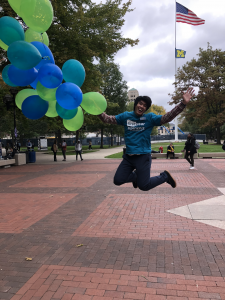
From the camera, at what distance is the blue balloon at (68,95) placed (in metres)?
3.88

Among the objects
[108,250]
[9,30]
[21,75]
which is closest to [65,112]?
[21,75]

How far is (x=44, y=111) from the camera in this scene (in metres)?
4.54

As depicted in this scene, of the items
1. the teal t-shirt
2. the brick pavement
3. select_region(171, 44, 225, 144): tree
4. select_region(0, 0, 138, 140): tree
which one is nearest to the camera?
the brick pavement

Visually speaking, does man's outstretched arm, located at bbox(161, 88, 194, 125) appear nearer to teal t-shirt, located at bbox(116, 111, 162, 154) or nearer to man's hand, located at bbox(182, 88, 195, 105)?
man's hand, located at bbox(182, 88, 195, 105)

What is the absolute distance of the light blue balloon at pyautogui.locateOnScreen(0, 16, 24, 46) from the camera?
12.9 ft

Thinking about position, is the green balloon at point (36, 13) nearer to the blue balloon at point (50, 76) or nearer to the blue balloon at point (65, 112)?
the blue balloon at point (50, 76)

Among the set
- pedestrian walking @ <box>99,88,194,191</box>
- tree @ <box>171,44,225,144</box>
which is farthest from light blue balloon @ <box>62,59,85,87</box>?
tree @ <box>171,44,225,144</box>

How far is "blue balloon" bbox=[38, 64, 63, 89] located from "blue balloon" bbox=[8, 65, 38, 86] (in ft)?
0.88

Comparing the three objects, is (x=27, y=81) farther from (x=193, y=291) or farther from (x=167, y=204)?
(x=167, y=204)

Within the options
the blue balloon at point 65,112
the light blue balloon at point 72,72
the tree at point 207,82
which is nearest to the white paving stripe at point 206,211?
the blue balloon at point 65,112

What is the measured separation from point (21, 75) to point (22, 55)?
1.35ft

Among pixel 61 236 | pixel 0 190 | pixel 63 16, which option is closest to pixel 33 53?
pixel 61 236

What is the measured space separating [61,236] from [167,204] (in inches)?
116

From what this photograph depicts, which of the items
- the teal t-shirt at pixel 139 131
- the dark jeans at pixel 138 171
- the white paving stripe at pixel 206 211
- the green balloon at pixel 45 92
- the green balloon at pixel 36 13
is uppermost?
the green balloon at pixel 36 13
